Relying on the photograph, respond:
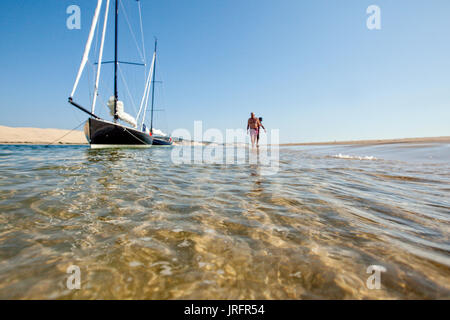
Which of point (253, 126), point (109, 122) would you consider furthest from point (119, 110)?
point (253, 126)

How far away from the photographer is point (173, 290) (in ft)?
3.22

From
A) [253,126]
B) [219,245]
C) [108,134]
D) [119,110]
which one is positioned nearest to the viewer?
[219,245]

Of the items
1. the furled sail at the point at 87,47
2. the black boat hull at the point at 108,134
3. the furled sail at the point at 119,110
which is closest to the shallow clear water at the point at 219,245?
the furled sail at the point at 87,47

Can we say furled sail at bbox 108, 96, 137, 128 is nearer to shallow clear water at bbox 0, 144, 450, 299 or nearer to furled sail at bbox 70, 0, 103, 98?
furled sail at bbox 70, 0, 103, 98

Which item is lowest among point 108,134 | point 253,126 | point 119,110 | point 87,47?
point 108,134

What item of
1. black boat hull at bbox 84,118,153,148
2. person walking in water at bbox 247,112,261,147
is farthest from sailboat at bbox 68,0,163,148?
person walking in water at bbox 247,112,261,147

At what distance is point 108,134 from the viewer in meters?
14.5

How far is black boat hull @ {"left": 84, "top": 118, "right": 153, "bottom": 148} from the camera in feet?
43.5

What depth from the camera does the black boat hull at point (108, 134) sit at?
1325 centimetres

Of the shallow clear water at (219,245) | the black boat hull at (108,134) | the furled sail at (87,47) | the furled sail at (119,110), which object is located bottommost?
the shallow clear water at (219,245)

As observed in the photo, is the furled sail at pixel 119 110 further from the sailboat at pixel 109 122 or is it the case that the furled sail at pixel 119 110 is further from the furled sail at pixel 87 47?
the furled sail at pixel 87 47

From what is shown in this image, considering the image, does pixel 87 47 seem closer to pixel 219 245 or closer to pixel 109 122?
pixel 109 122
